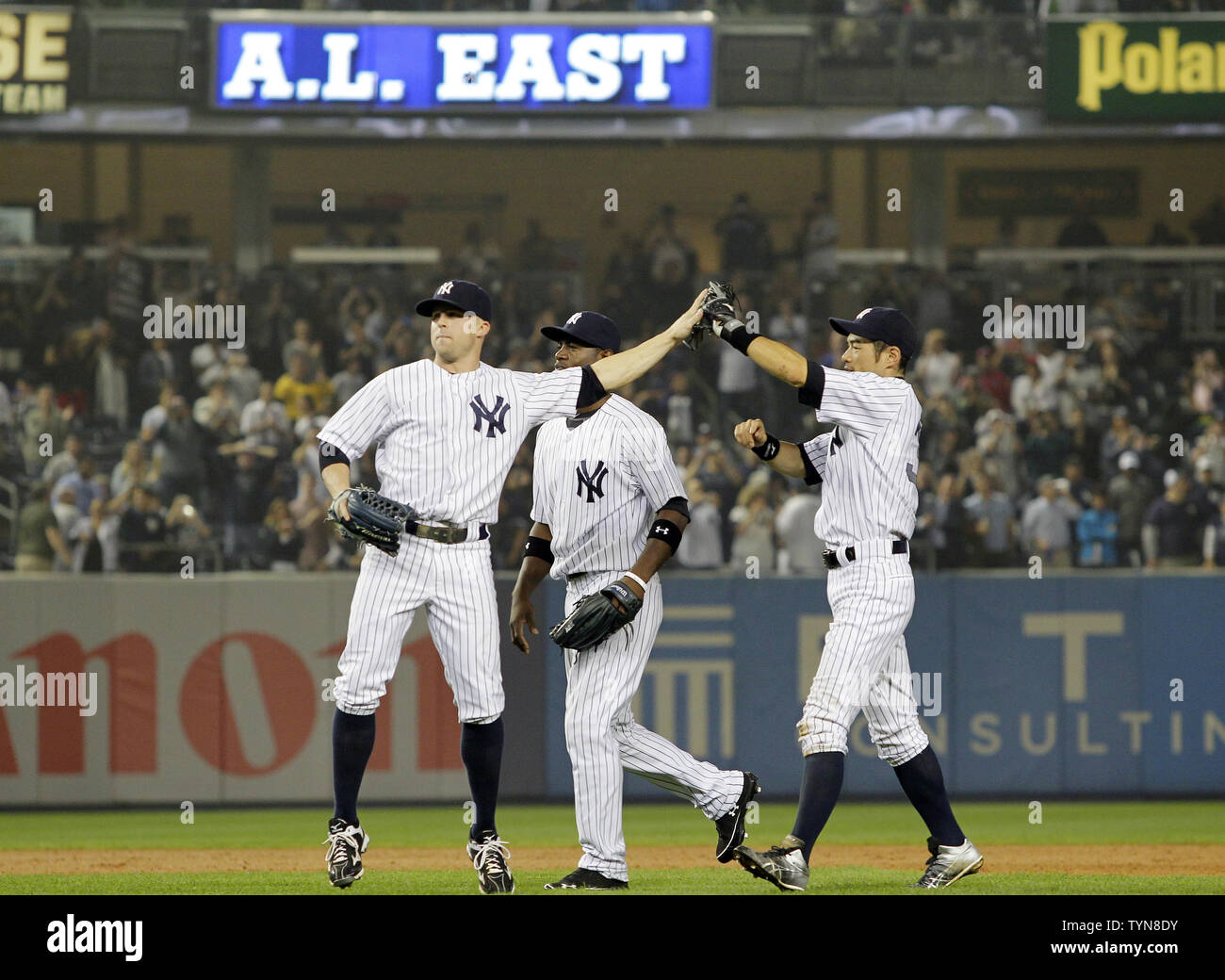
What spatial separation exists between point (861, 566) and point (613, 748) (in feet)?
3.51

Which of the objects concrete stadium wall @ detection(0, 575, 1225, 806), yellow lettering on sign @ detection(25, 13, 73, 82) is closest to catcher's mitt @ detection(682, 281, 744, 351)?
concrete stadium wall @ detection(0, 575, 1225, 806)

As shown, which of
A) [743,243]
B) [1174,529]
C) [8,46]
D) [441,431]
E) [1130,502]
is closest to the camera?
[441,431]

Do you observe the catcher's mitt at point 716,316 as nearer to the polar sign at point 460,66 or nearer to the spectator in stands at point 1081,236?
the polar sign at point 460,66

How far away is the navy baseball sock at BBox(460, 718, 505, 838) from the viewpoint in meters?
5.71

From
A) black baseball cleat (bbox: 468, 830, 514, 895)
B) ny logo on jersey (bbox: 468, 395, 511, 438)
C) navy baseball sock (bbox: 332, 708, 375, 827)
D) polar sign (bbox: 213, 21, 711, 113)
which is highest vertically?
polar sign (bbox: 213, 21, 711, 113)

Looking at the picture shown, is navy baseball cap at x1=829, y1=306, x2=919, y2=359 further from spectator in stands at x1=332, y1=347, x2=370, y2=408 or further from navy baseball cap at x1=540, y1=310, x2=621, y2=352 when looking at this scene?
spectator in stands at x1=332, y1=347, x2=370, y2=408

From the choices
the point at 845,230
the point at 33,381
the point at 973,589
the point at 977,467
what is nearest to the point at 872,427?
the point at 973,589

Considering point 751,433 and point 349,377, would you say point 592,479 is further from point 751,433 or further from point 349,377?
point 349,377

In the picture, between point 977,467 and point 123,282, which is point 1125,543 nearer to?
point 977,467

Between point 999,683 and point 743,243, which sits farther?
point 743,243

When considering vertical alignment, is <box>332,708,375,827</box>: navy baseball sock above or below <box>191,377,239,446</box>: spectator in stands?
below

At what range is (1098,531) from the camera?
41.0 feet

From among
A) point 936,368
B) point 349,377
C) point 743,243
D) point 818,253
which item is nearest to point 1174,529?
point 936,368

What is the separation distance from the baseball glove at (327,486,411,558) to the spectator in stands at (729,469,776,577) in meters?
6.32
